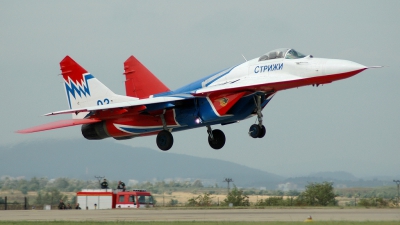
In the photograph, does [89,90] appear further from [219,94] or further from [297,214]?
[297,214]

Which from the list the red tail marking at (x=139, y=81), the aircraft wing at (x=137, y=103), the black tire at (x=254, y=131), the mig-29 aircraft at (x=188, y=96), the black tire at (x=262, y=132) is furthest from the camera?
the red tail marking at (x=139, y=81)

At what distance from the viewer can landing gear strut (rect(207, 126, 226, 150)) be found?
2708 cm

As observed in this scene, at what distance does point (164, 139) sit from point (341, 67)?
23.6 feet

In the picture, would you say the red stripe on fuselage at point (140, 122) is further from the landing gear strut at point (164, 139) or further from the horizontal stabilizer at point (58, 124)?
the horizontal stabilizer at point (58, 124)

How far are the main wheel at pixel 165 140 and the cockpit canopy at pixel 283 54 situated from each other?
456 centimetres

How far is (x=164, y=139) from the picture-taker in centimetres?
2627

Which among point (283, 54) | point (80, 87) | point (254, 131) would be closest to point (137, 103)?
point (80, 87)

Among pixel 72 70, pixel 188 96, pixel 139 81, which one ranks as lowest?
pixel 188 96

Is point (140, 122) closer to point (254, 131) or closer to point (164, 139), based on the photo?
point (164, 139)

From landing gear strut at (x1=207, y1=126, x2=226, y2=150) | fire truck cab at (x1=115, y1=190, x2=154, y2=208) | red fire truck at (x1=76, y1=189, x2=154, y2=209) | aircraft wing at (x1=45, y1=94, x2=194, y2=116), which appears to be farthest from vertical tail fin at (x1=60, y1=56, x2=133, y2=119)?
fire truck cab at (x1=115, y1=190, x2=154, y2=208)

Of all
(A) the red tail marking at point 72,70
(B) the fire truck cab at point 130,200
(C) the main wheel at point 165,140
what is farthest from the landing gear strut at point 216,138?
(B) the fire truck cab at point 130,200

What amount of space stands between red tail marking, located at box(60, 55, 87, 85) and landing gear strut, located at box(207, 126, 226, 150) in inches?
215

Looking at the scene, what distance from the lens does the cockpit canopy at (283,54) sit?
23.5 meters

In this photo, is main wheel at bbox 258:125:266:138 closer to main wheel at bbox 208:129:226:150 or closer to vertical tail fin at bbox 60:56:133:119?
main wheel at bbox 208:129:226:150
